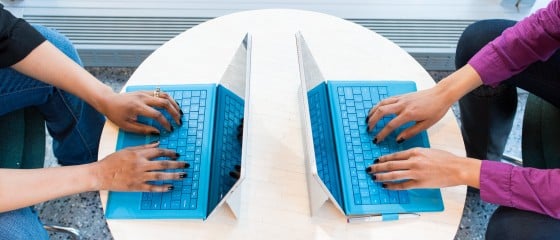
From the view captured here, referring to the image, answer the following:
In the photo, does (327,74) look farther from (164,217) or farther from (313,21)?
(164,217)

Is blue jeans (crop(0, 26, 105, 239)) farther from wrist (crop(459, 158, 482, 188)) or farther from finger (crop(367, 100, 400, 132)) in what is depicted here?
wrist (crop(459, 158, 482, 188))

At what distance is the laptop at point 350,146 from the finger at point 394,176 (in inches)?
0.9

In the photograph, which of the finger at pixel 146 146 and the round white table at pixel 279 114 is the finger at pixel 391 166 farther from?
the finger at pixel 146 146

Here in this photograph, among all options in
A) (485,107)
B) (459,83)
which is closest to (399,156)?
(459,83)

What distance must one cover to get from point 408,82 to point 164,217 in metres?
0.63

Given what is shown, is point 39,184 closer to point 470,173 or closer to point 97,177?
point 97,177

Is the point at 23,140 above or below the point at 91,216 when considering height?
above

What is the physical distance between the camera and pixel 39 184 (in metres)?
0.96

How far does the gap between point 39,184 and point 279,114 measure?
520mm

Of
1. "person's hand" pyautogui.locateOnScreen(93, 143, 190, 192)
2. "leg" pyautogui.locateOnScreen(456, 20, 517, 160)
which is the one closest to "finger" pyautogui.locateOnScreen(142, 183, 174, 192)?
"person's hand" pyautogui.locateOnScreen(93, 143, 190, 192)

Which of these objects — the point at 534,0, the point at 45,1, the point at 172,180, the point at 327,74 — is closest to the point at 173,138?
the point at 172,180

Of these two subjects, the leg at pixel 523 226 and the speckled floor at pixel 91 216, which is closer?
the leg at pixel 523 226

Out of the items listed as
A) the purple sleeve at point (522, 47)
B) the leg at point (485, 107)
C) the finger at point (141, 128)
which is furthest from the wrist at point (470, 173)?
the finger at point (141, 128)

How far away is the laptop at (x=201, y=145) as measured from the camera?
3.19 feet
